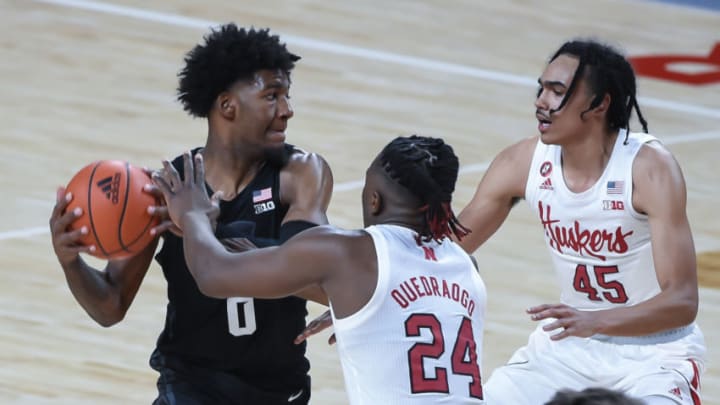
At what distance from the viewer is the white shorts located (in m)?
5.18

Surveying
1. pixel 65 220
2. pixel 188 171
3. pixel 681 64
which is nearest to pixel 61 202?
pixel 65 220

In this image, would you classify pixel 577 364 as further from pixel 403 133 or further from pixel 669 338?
pixel 403 133

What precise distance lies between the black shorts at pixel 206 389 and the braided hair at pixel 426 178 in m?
0.98

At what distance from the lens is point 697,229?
8977 millimetres

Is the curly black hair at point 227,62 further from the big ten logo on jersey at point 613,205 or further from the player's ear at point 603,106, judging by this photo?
the big ten logo on jersey at point 613,205

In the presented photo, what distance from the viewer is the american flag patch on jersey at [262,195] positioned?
4898mm

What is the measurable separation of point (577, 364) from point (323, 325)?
1.01 metres

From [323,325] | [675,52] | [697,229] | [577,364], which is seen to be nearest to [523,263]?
[697,229]

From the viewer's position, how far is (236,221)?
485cm

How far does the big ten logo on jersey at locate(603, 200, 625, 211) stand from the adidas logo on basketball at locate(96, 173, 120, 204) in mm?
1557

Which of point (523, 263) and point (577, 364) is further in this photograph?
point (523, 263)

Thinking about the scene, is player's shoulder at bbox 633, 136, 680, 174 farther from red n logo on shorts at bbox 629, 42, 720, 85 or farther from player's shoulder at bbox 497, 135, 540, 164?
red n logo on shorts at bbox 629, 42, 720, 85

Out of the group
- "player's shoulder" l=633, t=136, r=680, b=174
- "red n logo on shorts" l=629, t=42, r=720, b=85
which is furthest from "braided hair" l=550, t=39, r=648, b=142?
"red n logo on shorts" l=629, t=42, r=720, b=85

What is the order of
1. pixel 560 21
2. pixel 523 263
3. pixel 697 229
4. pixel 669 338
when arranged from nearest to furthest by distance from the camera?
pixel 669 338 → pixel 523 263 → pixel 697 229 → pixel 560 21
